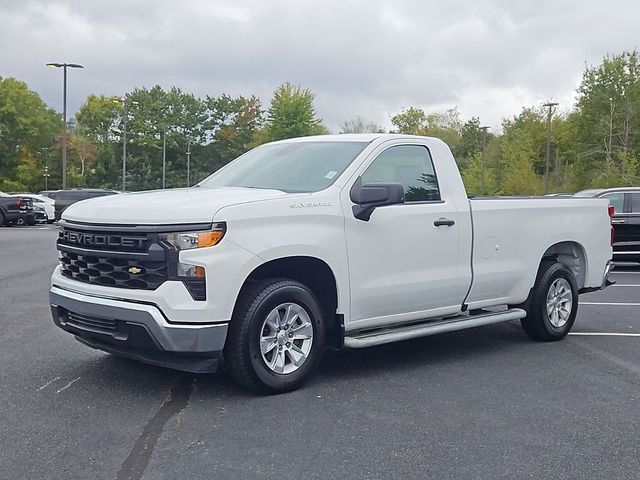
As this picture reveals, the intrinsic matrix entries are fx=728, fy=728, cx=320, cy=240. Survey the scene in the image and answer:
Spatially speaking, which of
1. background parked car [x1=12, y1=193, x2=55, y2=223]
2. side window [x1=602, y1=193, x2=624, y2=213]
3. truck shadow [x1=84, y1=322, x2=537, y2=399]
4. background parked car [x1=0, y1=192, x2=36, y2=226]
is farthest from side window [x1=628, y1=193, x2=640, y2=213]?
background parked car [x1=12, y1=193, x2=55, y2=223]

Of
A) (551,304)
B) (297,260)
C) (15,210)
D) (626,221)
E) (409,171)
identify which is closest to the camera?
(297,260)

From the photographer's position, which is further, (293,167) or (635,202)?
(635,202)

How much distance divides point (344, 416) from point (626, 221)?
11098 mm

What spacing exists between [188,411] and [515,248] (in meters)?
3.67

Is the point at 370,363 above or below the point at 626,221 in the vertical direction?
below

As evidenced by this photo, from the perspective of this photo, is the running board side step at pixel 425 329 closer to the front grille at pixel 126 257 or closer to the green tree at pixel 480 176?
the front grille at pixel 126 257

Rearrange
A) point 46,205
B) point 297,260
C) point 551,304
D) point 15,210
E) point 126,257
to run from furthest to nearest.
Result: point 46,205 < point 15,210 < point 551,304 < point 297,260 < point 126,257

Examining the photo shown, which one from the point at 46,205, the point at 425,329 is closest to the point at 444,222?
the point at 425,329

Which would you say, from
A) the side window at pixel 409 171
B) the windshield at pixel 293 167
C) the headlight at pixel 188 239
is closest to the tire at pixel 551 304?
the side window at pixel 409 171

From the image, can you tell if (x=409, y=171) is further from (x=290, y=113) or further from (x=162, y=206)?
(x=290, y=113)

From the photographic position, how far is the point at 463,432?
15.1ft

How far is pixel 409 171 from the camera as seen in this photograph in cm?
642

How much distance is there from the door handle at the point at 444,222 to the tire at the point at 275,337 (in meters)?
1.38

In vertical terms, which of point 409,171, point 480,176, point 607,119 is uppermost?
point 607,119
